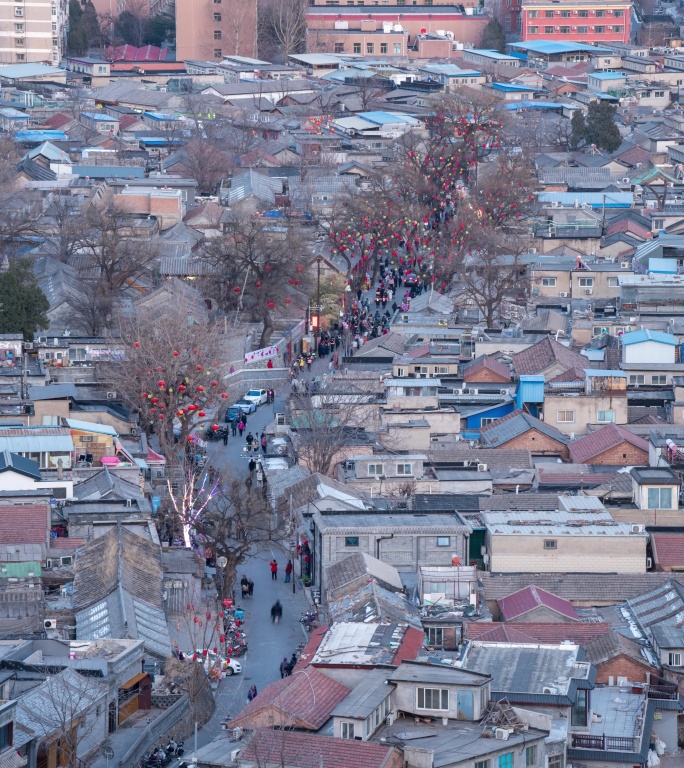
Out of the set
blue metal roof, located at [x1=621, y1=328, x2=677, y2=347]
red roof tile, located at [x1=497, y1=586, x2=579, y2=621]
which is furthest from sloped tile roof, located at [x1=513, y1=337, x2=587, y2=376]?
red roof tile, located at [x1=497, y1=586, x2=579, y2=621]

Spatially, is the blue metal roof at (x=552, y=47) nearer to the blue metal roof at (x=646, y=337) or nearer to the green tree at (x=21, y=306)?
the green tree at (x=21, y=306)

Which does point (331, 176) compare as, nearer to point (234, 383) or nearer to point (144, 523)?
point (234, 383)

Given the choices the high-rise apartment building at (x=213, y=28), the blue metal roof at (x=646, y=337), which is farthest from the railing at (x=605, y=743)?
the high-rise apartment building at (x=213, y=28)

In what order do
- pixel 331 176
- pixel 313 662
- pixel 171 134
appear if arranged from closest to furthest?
1. pixel 313 662
2. pixel 331 176
3. pixel 171 134

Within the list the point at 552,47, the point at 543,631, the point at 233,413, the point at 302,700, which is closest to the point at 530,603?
the point at 543,631

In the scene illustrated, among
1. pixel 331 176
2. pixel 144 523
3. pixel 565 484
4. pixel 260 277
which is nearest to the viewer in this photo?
pixel 144 523

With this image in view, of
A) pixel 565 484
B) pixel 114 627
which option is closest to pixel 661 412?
pixel 565 484
